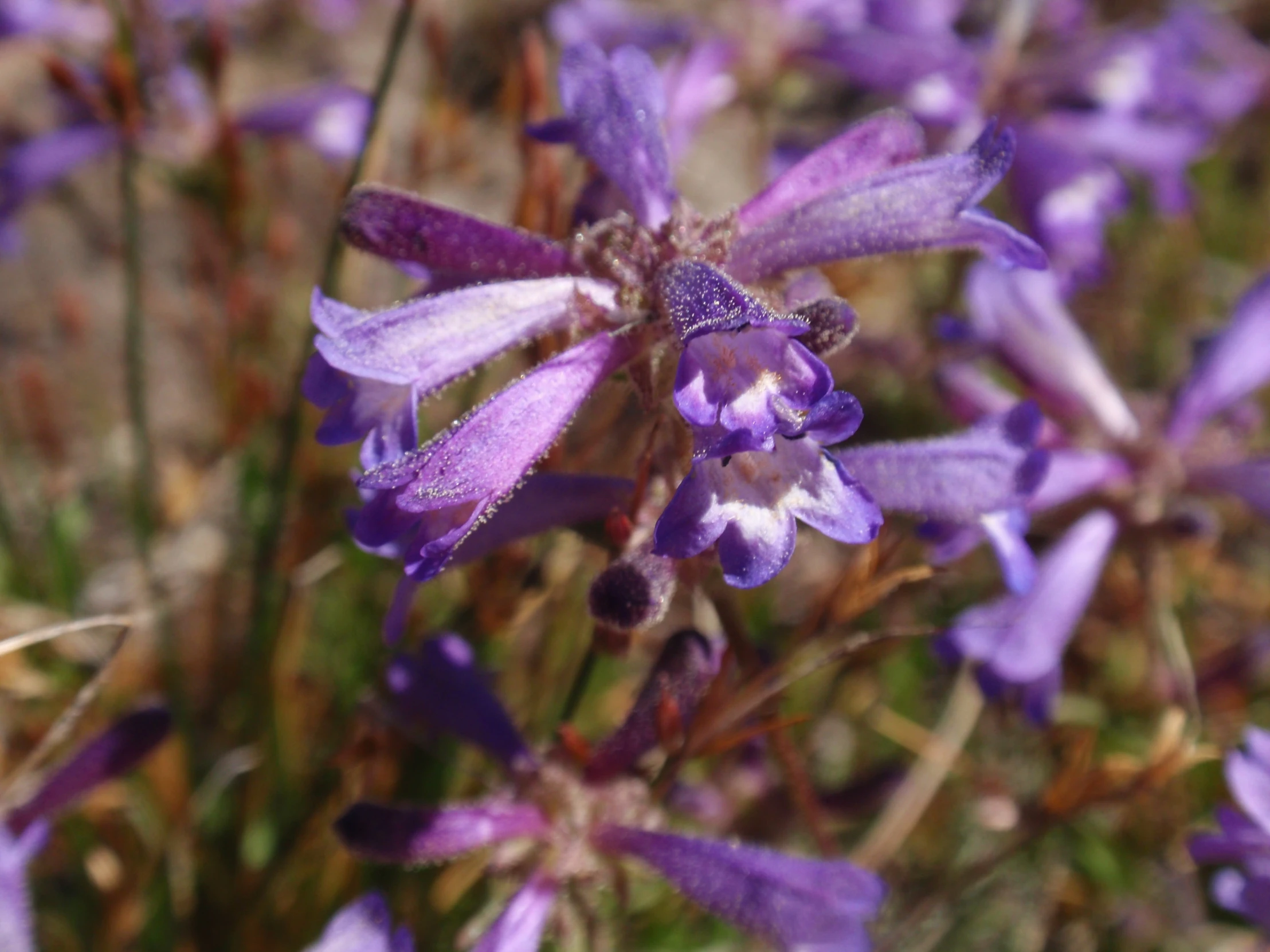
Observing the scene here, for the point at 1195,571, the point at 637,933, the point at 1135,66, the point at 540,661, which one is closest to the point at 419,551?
the point at 540,661

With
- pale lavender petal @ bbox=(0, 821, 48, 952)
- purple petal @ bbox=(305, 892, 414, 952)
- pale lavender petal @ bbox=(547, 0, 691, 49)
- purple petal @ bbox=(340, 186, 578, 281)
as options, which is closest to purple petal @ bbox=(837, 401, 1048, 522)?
purple petal @ bbox=(340, 186, 578, 281)

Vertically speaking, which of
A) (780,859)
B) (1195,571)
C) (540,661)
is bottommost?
(1195,571)

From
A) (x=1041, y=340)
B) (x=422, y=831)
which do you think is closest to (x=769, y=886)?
(x=422, y=831)

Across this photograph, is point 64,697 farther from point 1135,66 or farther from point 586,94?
point 1135,66

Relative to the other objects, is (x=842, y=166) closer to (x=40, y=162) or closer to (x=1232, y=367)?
(x=1232, y=367)

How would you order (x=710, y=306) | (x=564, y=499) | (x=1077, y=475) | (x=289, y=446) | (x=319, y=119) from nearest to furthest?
(x=710, y=306)
(x=564, y=499)
(x=289, y=446)
(x=1077, y=475)
(x=319, y=119)
